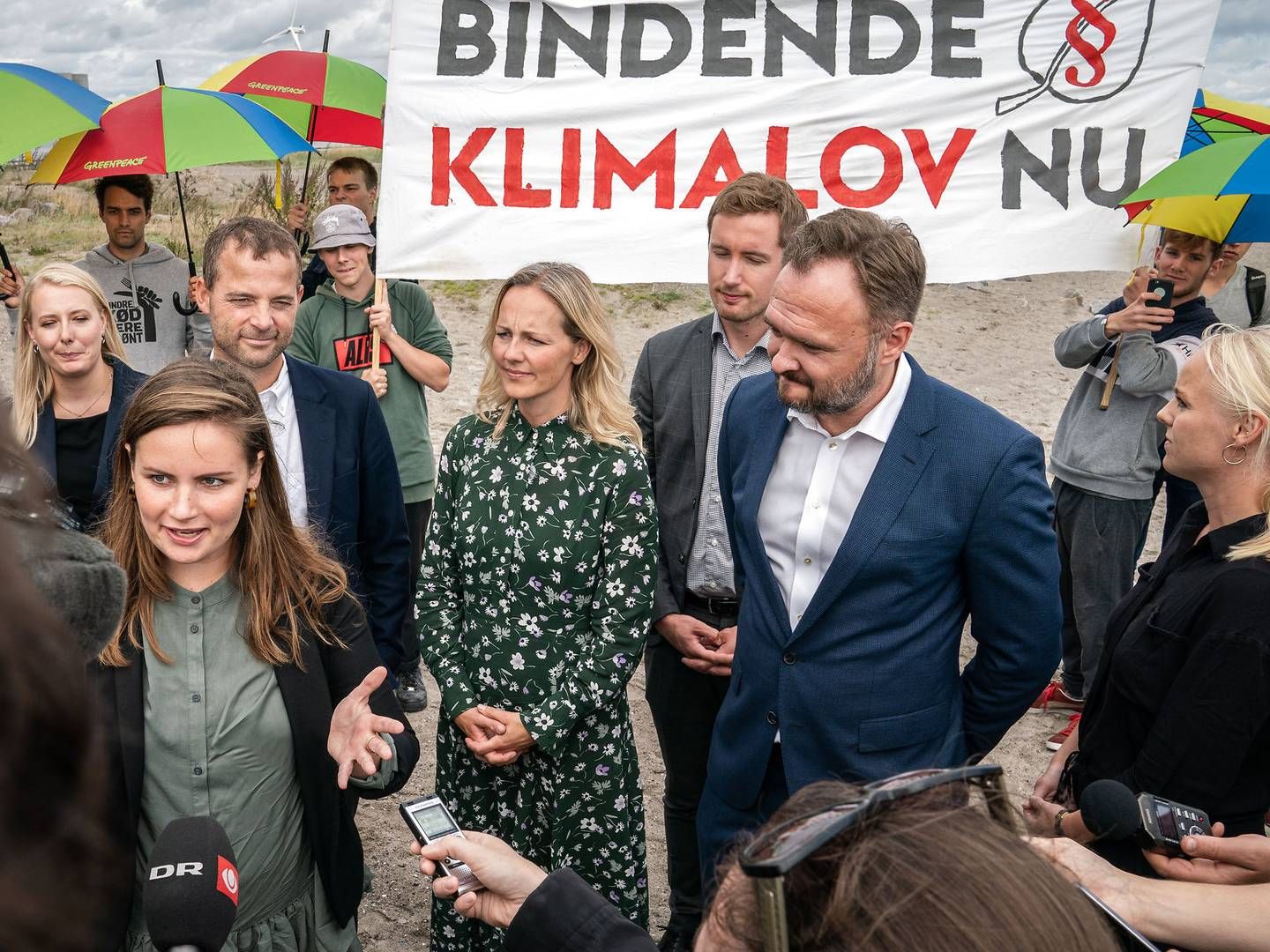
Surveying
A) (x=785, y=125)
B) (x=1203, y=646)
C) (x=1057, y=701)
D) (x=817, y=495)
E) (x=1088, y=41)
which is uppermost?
(x=1088, y=41)

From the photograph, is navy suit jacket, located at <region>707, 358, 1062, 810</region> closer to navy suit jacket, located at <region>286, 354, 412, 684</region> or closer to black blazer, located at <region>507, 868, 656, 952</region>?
black blazer, located at <region>507, 868, 656, 952</region>

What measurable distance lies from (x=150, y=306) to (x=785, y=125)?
3270 millimetres

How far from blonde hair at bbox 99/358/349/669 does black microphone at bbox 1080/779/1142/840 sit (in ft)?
5.28

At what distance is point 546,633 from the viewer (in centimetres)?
301

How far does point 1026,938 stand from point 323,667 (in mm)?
1869

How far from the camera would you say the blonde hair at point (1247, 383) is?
8.27ft

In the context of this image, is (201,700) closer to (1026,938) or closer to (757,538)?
(757,538)

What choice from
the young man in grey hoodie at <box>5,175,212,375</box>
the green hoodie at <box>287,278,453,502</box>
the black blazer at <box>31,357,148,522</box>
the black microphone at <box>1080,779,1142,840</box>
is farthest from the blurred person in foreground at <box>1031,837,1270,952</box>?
the young man in grey hoodie at <box>5,175,212,375</box>

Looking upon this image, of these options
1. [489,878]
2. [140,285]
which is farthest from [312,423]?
[140,285]

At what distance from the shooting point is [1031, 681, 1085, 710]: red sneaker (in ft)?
17.3

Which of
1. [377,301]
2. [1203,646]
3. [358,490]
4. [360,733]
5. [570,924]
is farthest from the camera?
[377,301]

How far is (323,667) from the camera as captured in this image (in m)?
2.51

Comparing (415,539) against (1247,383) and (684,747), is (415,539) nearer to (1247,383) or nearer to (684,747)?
(684,747)

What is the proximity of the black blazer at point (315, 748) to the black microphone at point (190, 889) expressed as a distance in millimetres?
562
